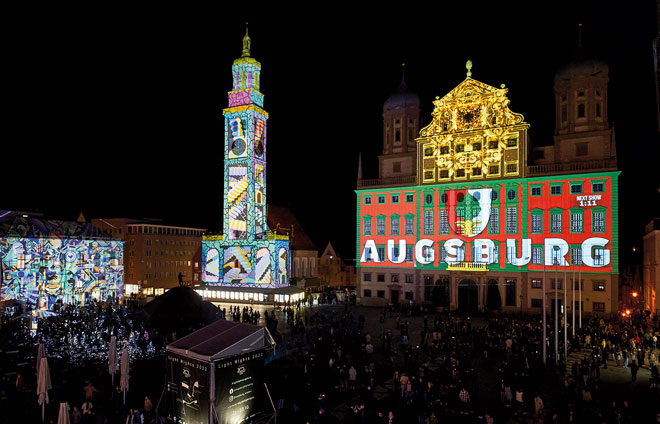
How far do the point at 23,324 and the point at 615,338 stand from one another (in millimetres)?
40526

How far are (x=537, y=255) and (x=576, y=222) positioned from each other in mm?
4815

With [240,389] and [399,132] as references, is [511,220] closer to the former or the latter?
[399,132]

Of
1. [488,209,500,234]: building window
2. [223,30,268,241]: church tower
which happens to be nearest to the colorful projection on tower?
[223,30,268,241]: church tower

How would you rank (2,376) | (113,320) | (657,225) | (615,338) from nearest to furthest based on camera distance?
(2,376) < (615,338) < (113,320) < (657,225)

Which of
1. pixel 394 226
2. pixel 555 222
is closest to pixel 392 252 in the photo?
pixel 394 226

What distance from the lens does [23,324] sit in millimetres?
34750

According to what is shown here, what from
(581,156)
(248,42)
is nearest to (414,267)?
(581,156)

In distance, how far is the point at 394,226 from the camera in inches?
2169

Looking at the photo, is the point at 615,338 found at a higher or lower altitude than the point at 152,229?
lower

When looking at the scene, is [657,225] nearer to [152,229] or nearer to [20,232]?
[20,232]

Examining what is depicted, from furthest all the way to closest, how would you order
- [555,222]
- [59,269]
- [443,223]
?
1. [59,269]
2. [443,223]
3. [555,222]

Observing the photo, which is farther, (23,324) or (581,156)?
(581,156)

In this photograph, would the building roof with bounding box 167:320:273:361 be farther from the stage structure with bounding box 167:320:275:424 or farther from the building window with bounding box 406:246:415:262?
the building window with bounding box 406:246:415:262

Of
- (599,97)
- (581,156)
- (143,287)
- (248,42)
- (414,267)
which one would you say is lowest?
(143,287)
